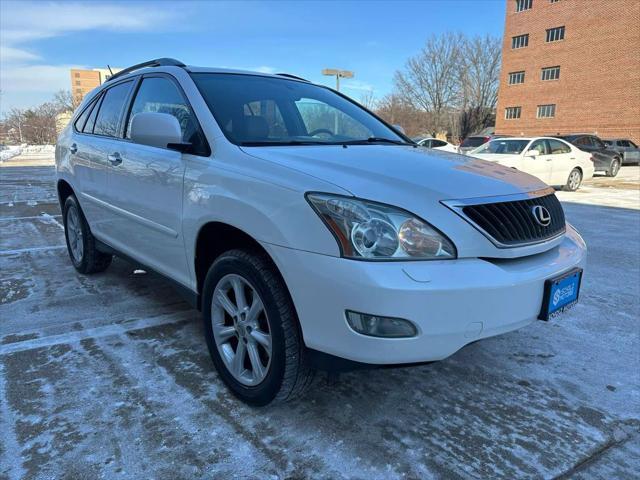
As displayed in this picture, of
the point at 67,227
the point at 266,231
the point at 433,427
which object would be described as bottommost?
the point at 433,427

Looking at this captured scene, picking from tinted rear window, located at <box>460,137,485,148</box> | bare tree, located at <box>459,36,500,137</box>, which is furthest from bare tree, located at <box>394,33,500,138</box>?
tinted rear window, located at <box>460,137,485,148</box>

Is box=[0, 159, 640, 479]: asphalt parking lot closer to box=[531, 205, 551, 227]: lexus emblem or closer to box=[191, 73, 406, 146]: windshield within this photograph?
box=[531, 205, 551, 227]: lexus emblem

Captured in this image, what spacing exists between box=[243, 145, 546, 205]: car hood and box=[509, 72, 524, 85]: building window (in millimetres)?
45965

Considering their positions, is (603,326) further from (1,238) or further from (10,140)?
(10,140)

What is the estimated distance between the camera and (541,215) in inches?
90.2

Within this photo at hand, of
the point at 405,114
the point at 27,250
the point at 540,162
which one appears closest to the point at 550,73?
the point at 405,114

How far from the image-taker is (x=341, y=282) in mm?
1827

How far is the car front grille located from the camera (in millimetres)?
2041

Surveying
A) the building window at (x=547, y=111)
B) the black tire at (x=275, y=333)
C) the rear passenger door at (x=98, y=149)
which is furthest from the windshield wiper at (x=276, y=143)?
the building window at (x=547, y=111)

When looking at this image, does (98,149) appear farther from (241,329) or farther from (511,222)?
(511,222)

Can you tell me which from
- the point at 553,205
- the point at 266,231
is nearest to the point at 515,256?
the point at 553,205

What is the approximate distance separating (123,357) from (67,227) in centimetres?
248

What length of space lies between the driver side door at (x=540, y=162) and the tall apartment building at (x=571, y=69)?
27.8 meters

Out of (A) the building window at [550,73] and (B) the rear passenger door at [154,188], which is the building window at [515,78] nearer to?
(A) the building window at [550,73]
